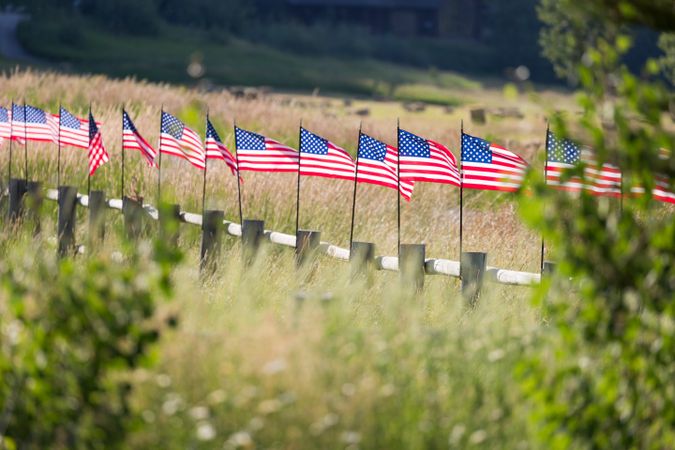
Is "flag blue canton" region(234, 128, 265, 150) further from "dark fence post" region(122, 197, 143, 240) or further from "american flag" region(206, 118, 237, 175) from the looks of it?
"dark fence post" region(122, 197, 143, 240)

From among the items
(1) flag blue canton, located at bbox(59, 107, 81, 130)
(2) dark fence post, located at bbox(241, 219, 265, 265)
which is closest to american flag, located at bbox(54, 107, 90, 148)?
(1) flag blue canton, located at bbox(59, 107, 81, 130)

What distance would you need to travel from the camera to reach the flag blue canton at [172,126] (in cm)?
1291

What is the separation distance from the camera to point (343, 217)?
14258 mm

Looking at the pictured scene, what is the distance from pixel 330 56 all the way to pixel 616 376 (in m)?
66.1

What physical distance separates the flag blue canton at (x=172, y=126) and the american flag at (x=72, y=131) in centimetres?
81

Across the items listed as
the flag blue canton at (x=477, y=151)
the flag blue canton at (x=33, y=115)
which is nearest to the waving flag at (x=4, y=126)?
the flag blue canton at (x=33, y=115)

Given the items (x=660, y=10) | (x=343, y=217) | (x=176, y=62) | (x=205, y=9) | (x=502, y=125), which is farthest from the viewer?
(x=205, y=9)

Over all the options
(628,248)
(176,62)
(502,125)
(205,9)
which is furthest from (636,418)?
(205,9)

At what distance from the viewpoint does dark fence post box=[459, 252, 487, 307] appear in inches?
374

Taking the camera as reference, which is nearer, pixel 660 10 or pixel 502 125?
pixel 660 10

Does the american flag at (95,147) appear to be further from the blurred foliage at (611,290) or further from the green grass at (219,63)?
the green grass at (219,63)

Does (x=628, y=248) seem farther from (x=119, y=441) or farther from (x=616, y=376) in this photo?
(x=119, y=441)

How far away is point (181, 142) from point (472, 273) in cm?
433

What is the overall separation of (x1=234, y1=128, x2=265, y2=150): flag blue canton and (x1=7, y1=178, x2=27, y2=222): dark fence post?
7.62 ft
